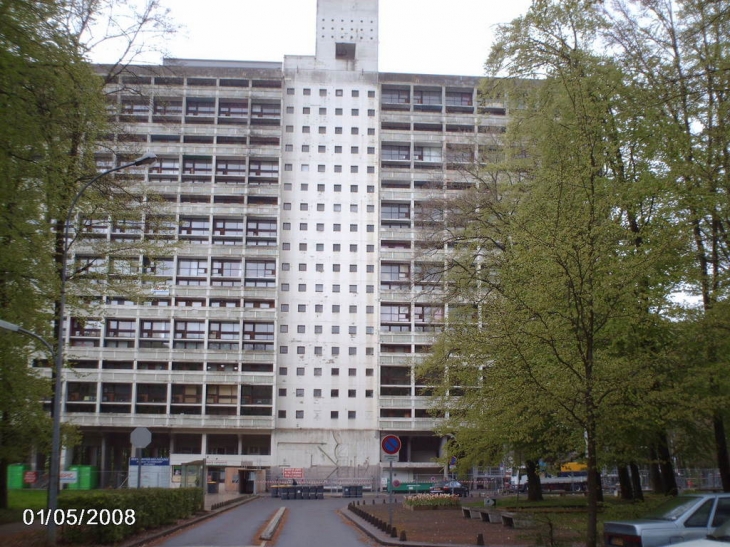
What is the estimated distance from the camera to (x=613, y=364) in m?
14.5

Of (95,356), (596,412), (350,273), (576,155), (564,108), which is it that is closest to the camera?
(596,412)

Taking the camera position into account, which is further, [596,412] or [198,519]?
[198,519]

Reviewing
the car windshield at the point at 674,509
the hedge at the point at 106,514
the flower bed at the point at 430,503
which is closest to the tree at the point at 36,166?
the hedge at the point at 106,514

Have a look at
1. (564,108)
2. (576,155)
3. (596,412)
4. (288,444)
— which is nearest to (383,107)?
(288,444)

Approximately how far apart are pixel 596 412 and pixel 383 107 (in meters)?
63.6

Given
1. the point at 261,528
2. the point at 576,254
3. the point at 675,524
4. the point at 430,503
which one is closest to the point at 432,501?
the point at 430,503

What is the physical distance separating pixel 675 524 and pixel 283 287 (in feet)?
189

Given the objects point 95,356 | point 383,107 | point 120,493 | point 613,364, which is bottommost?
point 120,493

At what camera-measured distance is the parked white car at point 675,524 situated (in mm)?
12664

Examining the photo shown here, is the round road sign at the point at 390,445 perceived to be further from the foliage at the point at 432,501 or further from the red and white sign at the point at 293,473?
the red and white sign at the point at 293,473

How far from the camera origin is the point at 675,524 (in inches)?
510

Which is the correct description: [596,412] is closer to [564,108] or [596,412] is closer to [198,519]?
[564,108]

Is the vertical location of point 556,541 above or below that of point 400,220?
below
